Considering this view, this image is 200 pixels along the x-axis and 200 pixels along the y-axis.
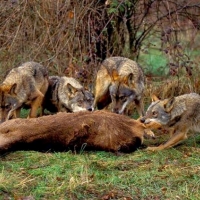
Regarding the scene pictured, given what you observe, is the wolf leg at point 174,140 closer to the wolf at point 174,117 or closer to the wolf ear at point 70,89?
the wolf at point 174,117

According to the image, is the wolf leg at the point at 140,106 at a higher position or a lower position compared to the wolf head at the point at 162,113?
lower

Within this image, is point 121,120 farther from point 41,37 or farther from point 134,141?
point 41,37

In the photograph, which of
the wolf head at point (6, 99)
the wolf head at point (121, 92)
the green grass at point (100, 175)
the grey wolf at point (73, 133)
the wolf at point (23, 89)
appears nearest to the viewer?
the green grass at point (100, 175)

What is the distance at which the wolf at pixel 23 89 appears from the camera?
1052cm

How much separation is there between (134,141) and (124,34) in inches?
210

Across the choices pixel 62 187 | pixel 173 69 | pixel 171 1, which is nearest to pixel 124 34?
pixel 171 1

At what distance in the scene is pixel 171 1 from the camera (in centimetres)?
1320

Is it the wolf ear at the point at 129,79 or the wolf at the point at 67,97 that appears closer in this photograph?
the wolf at the point at 67,97

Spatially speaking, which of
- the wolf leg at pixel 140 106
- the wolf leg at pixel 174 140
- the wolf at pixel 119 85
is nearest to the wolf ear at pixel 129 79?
the wolf at pixel 119 85

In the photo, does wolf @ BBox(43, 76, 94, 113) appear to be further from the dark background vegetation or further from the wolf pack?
the dark background vegetation

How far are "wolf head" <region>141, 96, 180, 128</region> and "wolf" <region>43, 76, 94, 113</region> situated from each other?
1.49 m

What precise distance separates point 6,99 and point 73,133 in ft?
7.86

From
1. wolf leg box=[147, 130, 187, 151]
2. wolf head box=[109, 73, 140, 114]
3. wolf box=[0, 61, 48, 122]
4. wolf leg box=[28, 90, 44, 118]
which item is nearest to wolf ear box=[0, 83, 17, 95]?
wolf box=[0, 61, 48, 122]

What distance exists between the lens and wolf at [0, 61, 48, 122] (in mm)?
10516
